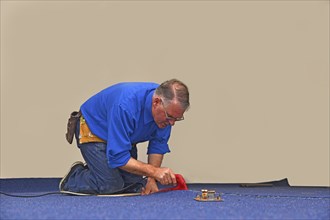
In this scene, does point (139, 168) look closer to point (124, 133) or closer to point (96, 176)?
point (124, 133)

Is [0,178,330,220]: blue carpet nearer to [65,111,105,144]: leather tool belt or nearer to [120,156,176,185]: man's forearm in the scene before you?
[120,156,176,185]: man's forearm

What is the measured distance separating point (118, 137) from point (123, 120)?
7 centimetres

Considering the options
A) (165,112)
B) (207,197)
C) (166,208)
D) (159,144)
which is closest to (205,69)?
(159,144)

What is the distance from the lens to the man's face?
1900 millimetres

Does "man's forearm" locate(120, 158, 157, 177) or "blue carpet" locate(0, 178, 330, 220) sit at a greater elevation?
"man's forearm" locate(120, 158, 157, 177)

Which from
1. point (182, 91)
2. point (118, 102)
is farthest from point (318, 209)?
point (118, 102)

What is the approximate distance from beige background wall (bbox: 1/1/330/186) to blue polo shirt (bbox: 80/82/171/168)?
98 cm

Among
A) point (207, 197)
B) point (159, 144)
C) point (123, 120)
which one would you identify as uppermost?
point (123, 120)

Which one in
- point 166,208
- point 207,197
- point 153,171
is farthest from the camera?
point 153,171

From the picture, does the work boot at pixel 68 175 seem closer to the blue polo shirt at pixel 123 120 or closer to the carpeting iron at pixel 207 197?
the blue polo shirt at pixel 123 120

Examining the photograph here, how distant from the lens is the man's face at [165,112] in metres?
1.90

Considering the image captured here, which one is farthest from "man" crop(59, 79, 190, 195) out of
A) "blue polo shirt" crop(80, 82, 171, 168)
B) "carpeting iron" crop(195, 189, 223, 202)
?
"carpeting iron" crop(195, 189, 223, 202)

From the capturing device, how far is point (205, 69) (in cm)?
323

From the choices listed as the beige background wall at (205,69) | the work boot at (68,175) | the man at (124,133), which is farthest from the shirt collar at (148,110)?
the beige background wall at (205,69)
